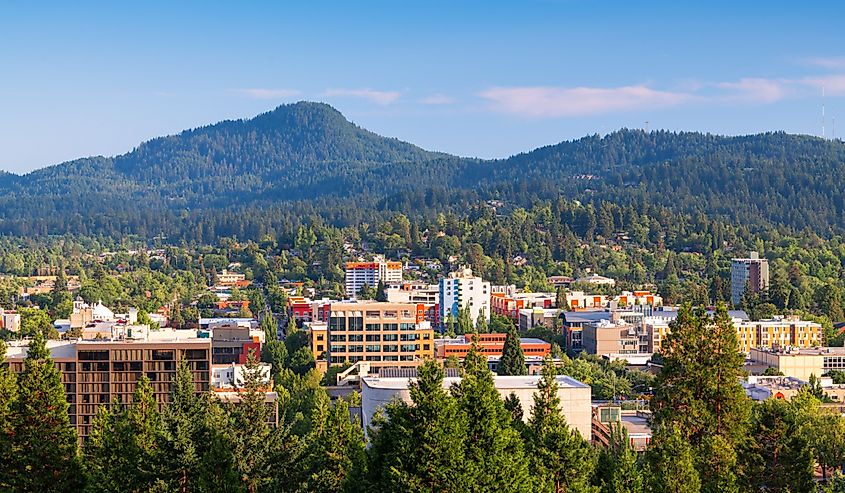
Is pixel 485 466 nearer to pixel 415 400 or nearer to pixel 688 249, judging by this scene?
pixel 415 400

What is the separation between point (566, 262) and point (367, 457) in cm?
9435

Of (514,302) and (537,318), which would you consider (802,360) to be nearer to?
(537,318)

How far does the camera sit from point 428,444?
2206 centimetres

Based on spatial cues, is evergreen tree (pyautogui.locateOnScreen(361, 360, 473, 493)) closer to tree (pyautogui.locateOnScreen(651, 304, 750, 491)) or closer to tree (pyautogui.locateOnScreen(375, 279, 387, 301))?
tree (pyautogui.locateOnScreen(651, 304, 750, 491))

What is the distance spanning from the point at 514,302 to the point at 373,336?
92.9 feet

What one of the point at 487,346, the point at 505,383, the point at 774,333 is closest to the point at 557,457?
the point at 505,383

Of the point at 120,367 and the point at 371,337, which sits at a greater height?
the point at 120,367

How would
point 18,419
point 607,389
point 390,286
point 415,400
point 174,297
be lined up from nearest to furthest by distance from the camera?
1. point 415,400
2. point 18,419
3. point 607,389
4. point 390,286
5. point 174,297

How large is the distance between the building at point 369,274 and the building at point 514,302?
43.6ft

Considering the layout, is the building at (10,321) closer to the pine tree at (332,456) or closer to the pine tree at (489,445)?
the pine tree at (332,456)

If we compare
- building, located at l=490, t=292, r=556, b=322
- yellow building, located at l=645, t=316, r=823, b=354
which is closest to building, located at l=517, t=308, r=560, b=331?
building, located at l=490, t=292, r=556, b=322

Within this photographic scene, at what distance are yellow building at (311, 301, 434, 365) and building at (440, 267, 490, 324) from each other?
23688mm

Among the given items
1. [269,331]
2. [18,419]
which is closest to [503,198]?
[269,331]

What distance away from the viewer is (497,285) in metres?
107
